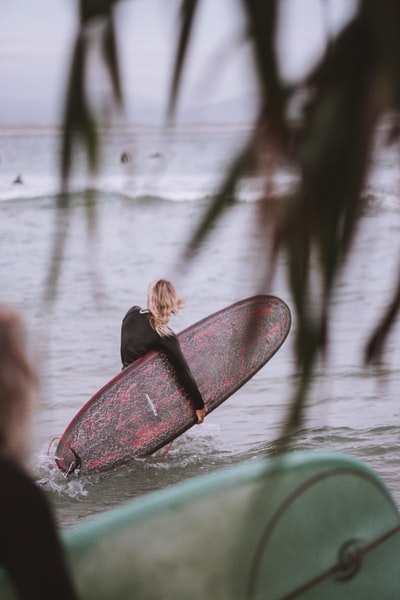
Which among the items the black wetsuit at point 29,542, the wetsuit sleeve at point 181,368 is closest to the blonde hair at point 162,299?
the wetsuit sleeve at point 181,368

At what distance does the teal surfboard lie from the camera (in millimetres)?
2021

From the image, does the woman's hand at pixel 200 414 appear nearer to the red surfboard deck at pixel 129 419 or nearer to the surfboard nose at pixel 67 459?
the red surfboard deck at pixel 129 419

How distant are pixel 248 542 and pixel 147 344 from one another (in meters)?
4.41

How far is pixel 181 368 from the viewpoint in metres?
6.60

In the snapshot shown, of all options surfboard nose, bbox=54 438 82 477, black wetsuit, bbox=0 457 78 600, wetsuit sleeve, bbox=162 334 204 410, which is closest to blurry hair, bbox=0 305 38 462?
black wetsuit, bbox=0 457 78 600

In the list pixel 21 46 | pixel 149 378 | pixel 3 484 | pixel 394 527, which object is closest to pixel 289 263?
pixel 21 46

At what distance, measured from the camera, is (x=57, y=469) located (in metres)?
6.52

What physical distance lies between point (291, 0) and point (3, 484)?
1.31 meters

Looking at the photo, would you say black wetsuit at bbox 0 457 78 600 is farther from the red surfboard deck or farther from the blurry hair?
the red surfboard deck

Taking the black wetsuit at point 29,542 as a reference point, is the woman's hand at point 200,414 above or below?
below

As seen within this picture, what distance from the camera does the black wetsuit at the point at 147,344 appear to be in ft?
20.6

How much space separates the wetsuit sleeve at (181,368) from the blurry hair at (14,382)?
3.94 m

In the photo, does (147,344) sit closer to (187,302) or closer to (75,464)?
(75,464)

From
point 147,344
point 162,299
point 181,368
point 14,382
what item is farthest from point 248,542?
point 181,368
